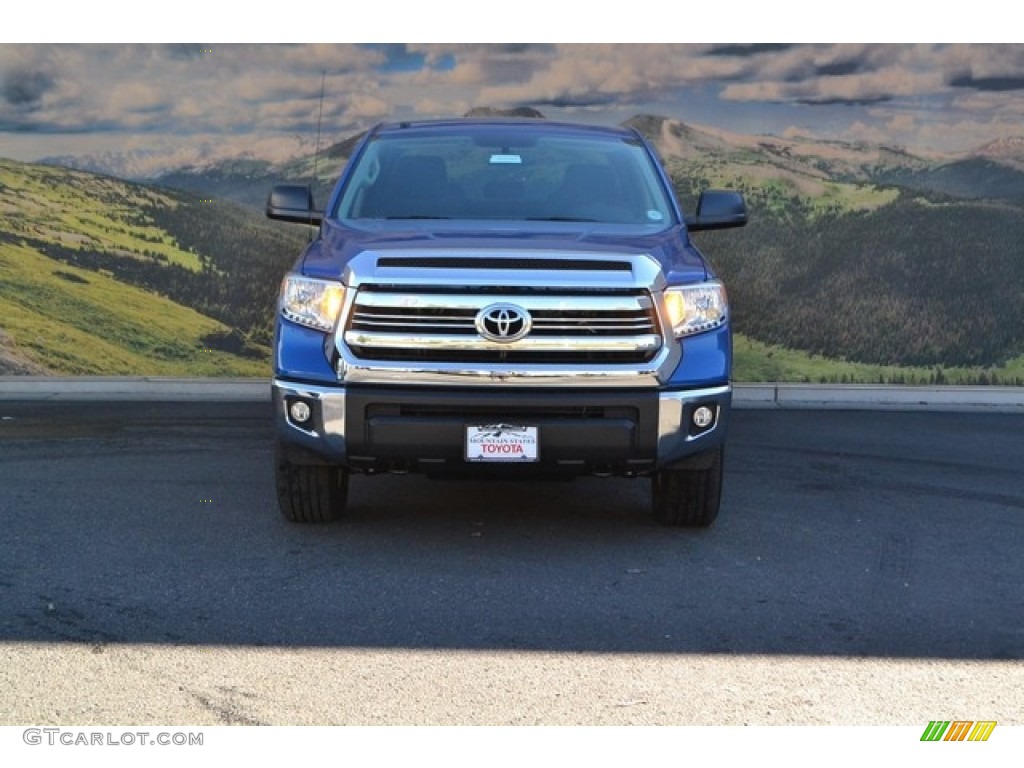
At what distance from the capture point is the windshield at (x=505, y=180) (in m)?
8.24

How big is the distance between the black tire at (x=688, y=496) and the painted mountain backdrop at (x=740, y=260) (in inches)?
247

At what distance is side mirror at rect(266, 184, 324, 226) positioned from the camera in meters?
8.34

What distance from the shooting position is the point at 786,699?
5.22 meters

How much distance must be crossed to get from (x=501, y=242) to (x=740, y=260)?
23.2ft

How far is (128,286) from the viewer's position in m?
14.0

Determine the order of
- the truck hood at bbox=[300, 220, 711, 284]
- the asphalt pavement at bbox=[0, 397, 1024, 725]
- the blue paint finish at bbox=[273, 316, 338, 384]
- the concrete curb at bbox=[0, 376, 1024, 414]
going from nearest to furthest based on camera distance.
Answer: the asphalt pavement at bbox=[0, 397, 1024, 725] → the blue paint finish at bbox=[273, 316, 338, 384] → the truck hood at bbox=[300, 220, 711, 284] → the concrete curb at bbox=[0, 376, 1024, 414]

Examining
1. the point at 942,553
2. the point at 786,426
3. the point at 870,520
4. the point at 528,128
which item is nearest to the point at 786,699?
the point at 942,553

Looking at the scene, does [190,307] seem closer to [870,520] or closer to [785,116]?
[785,116]

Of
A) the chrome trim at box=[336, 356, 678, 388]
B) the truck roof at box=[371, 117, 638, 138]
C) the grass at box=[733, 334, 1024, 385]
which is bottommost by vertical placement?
the grass at box=[733, 334, 1024, 385]

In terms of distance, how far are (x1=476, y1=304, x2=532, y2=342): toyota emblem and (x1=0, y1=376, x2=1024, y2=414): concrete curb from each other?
6928mm

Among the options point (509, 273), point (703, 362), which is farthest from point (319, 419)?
point (703, 362)

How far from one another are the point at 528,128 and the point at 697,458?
2.49 metres
